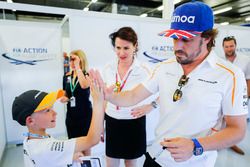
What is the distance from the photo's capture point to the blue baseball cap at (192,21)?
41.6 inches

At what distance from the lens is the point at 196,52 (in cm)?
113

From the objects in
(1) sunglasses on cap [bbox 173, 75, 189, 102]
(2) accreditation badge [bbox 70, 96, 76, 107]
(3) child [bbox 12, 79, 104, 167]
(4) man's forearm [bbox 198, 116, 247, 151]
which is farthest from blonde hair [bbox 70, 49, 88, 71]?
(4) man's forearm [bbox 198, 116, 247, 151]

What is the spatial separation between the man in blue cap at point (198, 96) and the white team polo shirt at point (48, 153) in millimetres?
385

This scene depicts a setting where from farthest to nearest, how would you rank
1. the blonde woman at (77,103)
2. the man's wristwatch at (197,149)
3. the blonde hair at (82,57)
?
the blonde hair at (82,57)
the blonde woman at (77,103)
the man's wristwatch at (197,149)

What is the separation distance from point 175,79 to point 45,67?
2.76 m

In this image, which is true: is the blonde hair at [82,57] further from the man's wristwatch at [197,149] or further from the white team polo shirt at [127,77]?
the man's wristwatch at [197,149]

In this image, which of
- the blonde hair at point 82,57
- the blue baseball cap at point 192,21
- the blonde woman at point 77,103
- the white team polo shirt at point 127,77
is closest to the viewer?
the blue baseball cap at point 192,21

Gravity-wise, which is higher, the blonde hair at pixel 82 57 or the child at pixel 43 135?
the blonde hair at pixel 82 57

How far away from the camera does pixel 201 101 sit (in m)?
1.05

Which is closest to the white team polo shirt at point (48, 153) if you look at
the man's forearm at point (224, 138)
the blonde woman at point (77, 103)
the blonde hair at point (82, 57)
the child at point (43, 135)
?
the child at point (43, 135)

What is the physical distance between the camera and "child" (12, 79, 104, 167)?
107 cm

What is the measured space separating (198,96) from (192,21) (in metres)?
0.40

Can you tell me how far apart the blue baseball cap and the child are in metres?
0.53

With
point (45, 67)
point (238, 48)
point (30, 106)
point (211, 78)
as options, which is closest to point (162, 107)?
point (211, 78)
